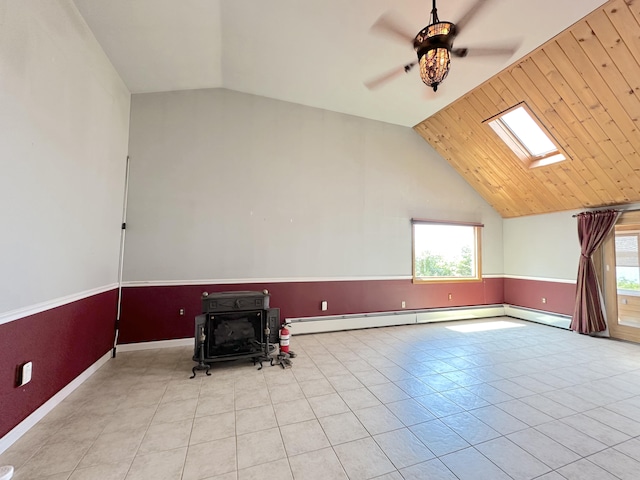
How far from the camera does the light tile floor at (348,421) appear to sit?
1.66 meters

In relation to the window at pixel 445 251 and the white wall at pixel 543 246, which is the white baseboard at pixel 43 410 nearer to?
the window at pixel 445 251

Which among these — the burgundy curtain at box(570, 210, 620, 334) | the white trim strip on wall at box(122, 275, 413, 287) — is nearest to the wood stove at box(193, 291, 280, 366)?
the white trim strip on wall at box(122, 275, 413, 287)

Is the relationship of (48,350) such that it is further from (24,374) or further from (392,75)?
(392,75)

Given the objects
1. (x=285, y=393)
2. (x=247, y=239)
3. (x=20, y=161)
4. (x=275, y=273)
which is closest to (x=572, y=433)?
(x=285, y=393)

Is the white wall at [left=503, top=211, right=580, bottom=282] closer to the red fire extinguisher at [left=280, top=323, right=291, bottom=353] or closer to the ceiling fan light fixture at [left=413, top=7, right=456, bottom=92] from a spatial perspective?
the ceiling fan light fixture at [left=413, top=7, right=456, bottom=92]

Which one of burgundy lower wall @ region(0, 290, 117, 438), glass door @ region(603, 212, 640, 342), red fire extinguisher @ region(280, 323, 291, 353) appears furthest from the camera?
glass door @ region(603, 212, 640, 342)

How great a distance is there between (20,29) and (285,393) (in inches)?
131

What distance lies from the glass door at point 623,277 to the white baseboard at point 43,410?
7.28 metres

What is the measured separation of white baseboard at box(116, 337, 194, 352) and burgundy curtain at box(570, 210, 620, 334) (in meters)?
6.26

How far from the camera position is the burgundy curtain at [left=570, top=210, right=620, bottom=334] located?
177 inches

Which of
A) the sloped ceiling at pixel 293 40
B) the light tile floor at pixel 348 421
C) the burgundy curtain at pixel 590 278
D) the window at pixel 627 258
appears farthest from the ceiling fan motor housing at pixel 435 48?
the window at pixel 627 258

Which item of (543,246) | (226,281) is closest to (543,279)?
(543,246)

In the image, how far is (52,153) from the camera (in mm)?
2105

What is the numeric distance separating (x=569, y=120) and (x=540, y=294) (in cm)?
342
